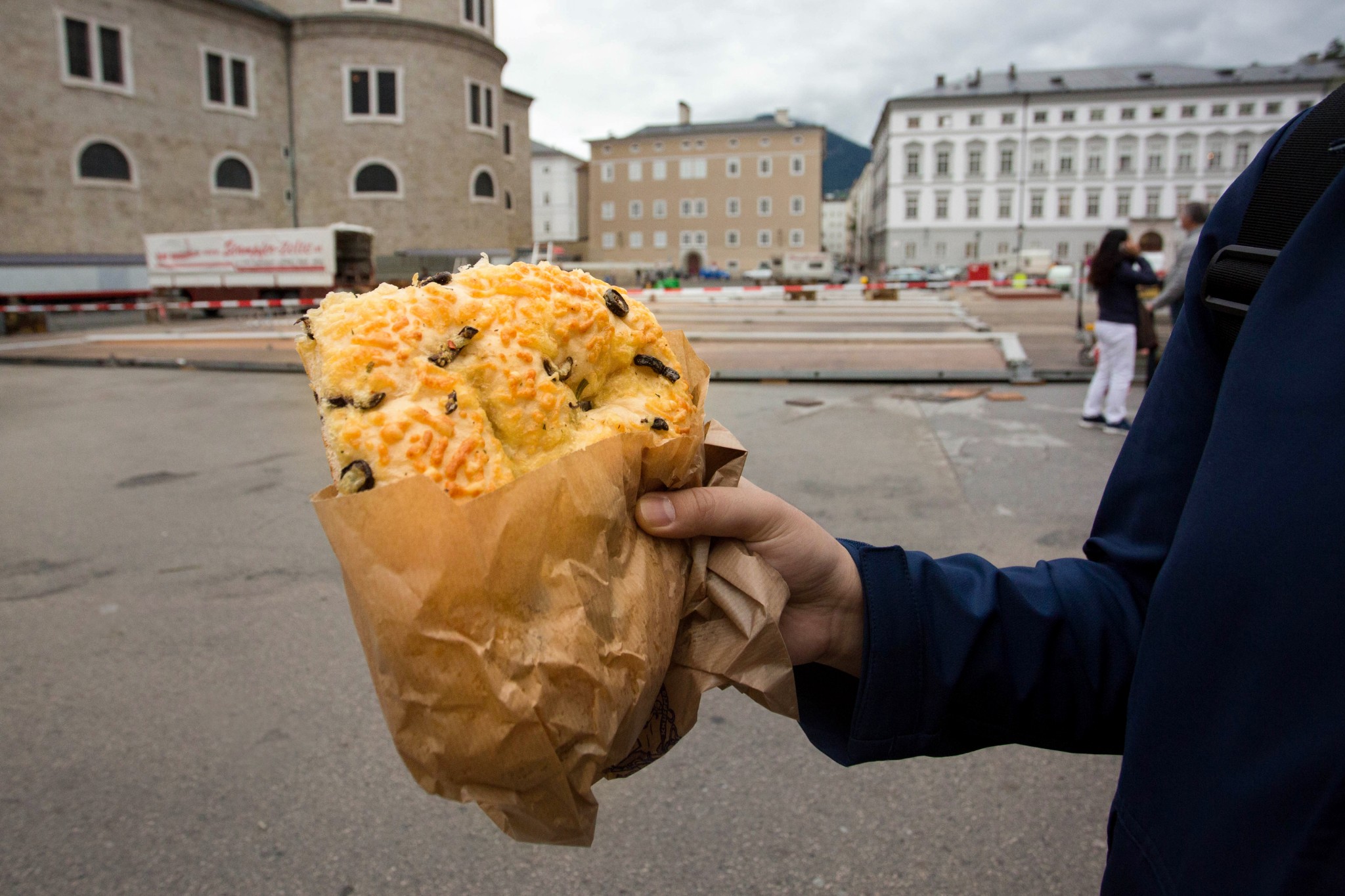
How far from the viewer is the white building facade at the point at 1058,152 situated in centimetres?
7262

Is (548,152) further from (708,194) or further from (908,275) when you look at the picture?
(908,275)

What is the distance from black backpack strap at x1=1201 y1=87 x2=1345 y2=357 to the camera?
979 mm

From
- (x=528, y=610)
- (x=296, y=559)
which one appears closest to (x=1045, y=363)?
(x=296, y=559)

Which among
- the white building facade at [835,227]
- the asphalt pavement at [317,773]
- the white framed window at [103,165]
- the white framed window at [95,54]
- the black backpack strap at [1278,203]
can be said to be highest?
the white building facade at [835,227]

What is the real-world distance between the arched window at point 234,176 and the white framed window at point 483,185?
9621 millimetres

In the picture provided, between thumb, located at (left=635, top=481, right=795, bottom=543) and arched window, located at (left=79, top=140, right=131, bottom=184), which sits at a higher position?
arched window, located at (left=79, top=140, right=131, bottom=184)

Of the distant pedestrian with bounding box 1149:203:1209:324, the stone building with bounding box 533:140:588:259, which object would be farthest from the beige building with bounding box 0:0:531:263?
the stone building with bounding box 533:140:588:259

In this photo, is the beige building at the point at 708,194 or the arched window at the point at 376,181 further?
the beige building at the point at 708,194

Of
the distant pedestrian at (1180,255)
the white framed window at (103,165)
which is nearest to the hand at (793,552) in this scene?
the distant pedestrian at (1180,255)

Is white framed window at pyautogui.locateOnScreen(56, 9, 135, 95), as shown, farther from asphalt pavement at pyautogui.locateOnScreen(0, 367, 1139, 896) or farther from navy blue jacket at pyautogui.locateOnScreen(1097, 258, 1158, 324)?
navy blue jacket at pyautogui.locateOnScreen(1097, 258, 1158, 324)

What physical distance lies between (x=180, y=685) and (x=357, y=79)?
4057 cm

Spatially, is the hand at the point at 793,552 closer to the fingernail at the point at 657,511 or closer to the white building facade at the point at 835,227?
the fingernail at the point at 657,511

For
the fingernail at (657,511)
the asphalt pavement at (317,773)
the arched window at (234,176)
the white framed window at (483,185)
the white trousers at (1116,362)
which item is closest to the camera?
the fingernail at (657,511)

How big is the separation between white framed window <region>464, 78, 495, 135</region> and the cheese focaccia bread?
43.0 meters
